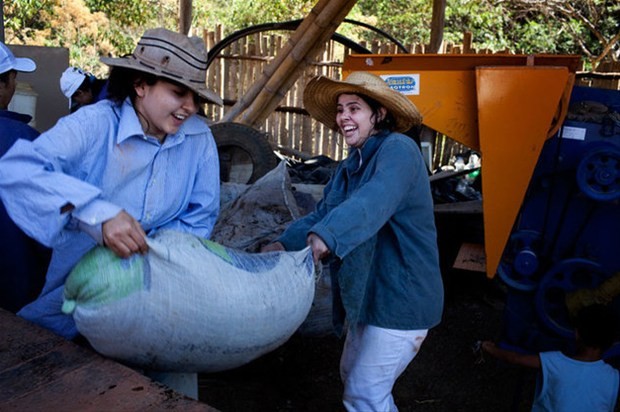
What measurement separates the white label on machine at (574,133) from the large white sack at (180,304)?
2.22 metres

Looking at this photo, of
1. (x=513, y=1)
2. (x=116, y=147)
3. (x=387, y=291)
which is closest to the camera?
(x=116, y=147)

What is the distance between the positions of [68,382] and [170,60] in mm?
861

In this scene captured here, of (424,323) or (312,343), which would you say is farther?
(312,343)

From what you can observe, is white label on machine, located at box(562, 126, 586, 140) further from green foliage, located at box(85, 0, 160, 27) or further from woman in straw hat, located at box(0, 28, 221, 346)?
green foliage, located at box(85, 0, 160, 27)

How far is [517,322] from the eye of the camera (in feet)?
11.9

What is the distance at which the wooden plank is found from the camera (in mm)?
1414

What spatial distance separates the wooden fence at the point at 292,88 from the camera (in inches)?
332

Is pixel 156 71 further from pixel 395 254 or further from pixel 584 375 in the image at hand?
pixel 584 375

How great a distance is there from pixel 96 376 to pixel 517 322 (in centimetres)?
265

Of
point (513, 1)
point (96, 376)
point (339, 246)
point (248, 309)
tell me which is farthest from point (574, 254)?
point (513, 1)

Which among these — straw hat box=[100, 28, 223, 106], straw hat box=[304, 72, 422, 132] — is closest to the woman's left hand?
straw hat box=[100, 28, 223, 106]

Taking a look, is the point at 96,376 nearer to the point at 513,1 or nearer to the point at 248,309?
the point at 248,309

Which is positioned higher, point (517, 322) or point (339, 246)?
point (339, 246)

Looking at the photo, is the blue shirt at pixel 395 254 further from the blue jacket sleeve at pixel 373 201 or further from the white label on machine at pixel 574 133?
the white label on machine at pixel 574 133
